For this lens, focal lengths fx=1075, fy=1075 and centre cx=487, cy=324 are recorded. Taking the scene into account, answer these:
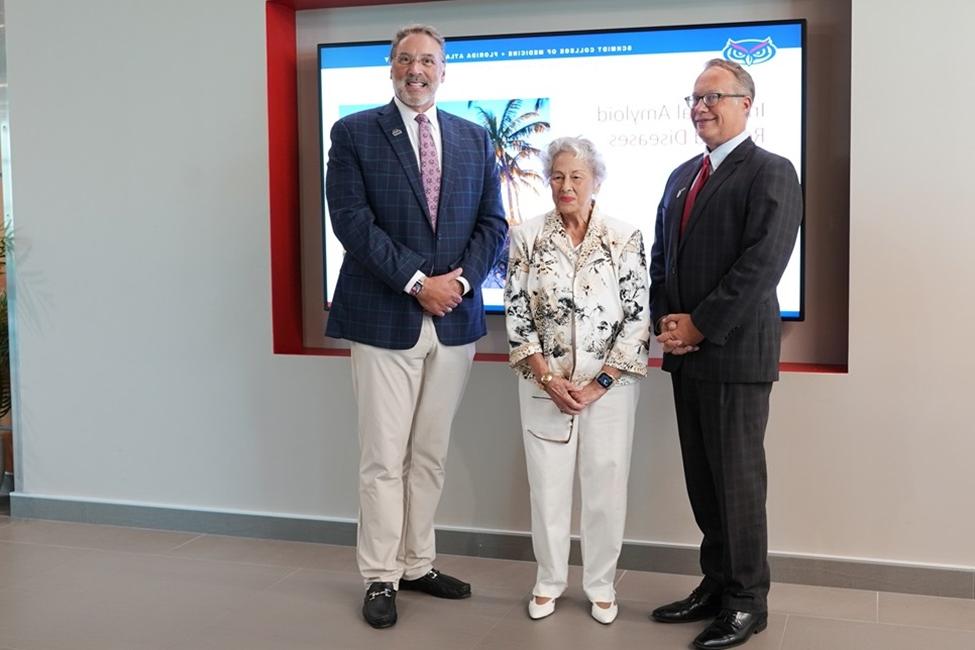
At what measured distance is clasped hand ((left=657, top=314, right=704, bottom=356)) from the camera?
3240mm

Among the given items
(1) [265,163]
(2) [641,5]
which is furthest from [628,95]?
(1) [265,163]

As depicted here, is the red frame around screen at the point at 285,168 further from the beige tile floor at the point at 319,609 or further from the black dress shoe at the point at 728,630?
the black dress shoe at the point at 728,630

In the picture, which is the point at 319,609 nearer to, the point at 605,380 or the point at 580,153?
the point at 605,380

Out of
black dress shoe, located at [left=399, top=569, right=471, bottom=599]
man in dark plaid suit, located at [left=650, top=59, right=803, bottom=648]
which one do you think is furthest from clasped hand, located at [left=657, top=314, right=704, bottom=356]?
black dress shoe, located at [left=399, top=569, right=471, bottom=599]

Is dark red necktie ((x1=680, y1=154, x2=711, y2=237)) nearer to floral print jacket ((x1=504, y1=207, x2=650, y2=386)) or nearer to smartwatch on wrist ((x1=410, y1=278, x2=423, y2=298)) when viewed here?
floral print jacket ((x1=504, y1=207, x2=650, y2=386))

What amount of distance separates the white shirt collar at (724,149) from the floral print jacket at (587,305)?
1.07ft

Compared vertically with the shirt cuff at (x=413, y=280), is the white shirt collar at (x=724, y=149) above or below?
above

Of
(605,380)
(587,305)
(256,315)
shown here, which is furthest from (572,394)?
(256,315)

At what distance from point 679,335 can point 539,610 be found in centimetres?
103

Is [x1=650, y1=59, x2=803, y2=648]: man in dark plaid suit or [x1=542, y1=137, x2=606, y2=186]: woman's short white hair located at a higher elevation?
[x1=542, y1=137, x2=606, y2=186]: woman's short white hair

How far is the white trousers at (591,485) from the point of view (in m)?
3.40

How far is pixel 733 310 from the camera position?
3.13 m

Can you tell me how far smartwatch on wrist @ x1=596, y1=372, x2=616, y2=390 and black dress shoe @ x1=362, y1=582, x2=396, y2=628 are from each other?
0.98 metres

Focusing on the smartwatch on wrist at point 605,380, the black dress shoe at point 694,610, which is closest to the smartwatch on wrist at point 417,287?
the smartwatch on wrist at point 605,380
